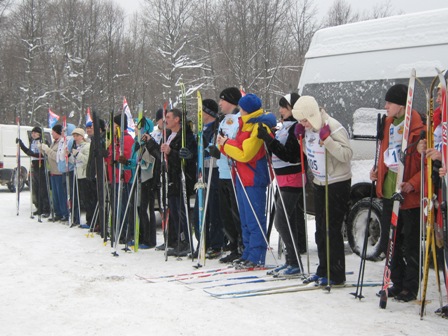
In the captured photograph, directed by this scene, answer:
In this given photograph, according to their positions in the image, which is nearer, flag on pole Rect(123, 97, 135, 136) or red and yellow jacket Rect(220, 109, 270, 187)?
red and yellow jacket Rect(220, 109, 270, 187)

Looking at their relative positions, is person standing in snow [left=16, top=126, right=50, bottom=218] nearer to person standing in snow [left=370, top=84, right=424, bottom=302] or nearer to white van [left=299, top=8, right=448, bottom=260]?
white van [left=299, top=8, right=448, bottom=260]

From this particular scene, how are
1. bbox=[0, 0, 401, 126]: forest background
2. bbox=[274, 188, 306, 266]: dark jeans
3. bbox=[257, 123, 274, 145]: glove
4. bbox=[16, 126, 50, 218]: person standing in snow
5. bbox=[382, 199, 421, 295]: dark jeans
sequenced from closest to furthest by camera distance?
1. bbox=[382, 199, 421, 295]: dark jeans
2. bbox=[257, 123, 274, 145]: glove
3. bbox=[274, 188, 306, 266]: dark jeans
4. bbox=[16, 126, 50, 218]: person standing in snow
5. bbox=[0, 0, 401, 126]: forest background

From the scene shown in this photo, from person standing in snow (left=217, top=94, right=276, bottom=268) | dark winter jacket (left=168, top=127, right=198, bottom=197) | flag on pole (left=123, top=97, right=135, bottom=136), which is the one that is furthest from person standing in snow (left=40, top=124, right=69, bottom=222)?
person standing in snow (left=217, top=94, right=276, bottom=268)

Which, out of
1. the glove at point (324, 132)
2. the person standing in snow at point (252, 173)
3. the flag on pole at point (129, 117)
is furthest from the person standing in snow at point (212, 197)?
the glove at point (324, 132)

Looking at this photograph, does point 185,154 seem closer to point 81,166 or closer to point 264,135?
point 264,135

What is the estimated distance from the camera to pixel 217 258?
25.4ft

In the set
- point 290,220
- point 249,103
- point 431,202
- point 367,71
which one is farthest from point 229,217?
point 431,202

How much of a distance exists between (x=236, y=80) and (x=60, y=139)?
66.9ft

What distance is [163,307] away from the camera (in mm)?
5246

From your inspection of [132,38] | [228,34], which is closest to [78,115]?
[132,38]

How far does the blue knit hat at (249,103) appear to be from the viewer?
6711 millimetres

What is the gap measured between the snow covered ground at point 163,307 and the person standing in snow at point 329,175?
0.99 ft

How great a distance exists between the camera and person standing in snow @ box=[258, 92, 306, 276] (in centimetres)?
637

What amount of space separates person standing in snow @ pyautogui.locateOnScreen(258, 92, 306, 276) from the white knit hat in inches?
22.5
